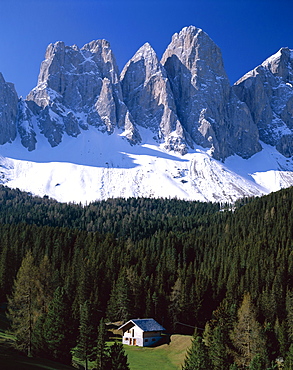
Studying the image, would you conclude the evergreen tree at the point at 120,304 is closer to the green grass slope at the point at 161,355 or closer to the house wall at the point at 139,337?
the house wall at the point at 139,337

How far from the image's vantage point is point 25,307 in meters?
56.2

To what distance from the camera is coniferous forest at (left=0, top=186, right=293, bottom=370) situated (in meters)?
55.0

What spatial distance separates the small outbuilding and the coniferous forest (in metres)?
7.68

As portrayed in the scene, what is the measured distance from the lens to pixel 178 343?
73.6 meters

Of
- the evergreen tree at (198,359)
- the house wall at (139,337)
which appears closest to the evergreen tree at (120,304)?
the house wall at (139,337)

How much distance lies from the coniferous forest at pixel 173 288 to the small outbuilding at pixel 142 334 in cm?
768

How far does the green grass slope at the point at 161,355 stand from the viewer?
61906mm

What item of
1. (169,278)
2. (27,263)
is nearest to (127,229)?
(169,278)

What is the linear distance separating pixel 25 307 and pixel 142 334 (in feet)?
83.9

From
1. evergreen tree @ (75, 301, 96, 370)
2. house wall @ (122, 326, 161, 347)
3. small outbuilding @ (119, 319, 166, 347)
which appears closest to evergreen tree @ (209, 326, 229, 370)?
evergreen tree @ (75, 301, 96, 370)

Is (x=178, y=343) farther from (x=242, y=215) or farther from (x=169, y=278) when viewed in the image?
(x=242, y=215)

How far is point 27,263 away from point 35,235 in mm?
67668

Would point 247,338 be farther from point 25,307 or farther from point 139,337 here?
point 25,307

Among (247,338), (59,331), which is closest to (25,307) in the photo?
(59,331)
